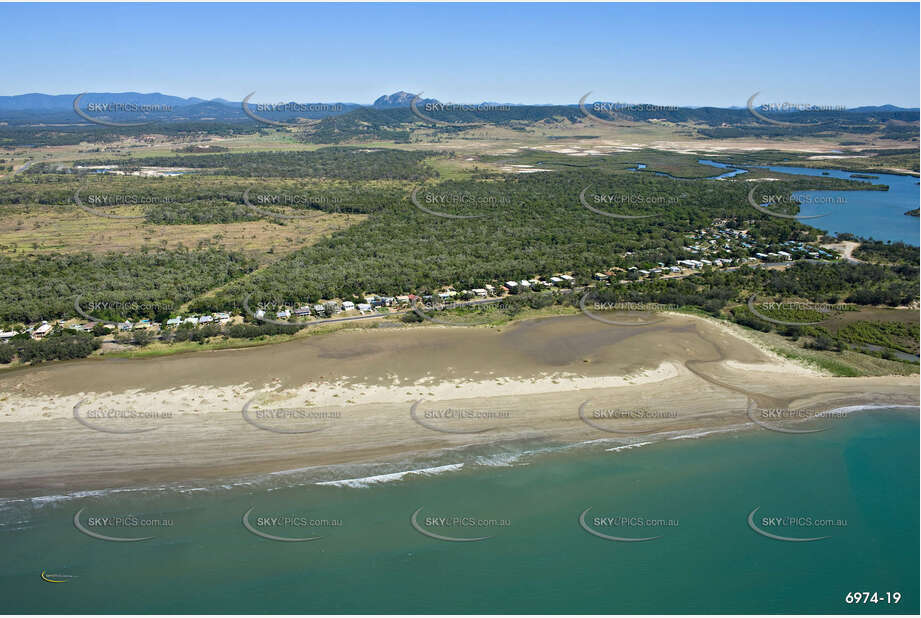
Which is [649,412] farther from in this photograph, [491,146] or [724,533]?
[491,146]

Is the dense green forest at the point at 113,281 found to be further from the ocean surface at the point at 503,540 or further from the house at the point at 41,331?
the ocean surface at the point at 503,540

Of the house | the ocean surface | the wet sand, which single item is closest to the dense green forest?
the house

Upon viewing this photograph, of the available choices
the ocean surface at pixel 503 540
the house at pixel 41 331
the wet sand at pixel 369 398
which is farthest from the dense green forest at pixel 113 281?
the ocean surface at pixel 503 540

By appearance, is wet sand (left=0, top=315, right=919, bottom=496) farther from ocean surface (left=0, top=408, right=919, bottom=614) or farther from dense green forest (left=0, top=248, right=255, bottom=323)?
dense green forest (left=0, top=248, right=255, bottom=323)

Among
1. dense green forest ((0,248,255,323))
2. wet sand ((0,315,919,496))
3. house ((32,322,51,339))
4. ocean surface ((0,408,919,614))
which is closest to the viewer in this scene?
ocean surface ((0,408,919,614))

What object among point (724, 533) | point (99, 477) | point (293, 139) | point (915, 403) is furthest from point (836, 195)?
point (293, 139)

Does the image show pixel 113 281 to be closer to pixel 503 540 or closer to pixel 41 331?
pixel 41 331

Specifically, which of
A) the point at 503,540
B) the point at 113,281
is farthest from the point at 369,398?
the point at 113,281
